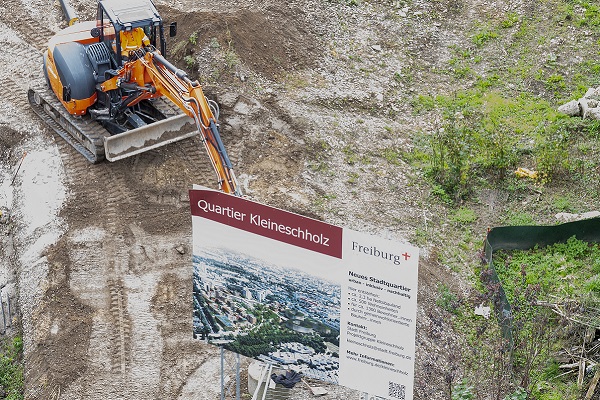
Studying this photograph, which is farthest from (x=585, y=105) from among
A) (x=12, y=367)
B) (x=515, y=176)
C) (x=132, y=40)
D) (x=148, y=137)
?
(x=12, y=367)

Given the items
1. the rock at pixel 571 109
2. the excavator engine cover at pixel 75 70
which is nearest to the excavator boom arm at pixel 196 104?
the excavator engine cover at pixel 75 70

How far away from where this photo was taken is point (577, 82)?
18.8 meters

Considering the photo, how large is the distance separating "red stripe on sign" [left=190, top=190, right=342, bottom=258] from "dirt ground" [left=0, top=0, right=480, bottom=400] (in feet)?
11.4

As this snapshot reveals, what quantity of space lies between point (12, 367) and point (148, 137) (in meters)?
4.83

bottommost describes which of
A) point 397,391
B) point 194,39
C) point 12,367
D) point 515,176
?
point 12,367

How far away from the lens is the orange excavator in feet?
51.1

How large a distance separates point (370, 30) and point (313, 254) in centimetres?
1183

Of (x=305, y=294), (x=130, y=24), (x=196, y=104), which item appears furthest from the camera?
(x=130, y=24)

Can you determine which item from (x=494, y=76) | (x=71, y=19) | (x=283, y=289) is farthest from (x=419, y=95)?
(x=283, y=289)

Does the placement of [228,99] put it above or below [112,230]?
above

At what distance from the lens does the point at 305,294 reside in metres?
9.48

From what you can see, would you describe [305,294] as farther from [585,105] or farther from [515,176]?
[585,105]

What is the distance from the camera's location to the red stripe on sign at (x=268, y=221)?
357 inches

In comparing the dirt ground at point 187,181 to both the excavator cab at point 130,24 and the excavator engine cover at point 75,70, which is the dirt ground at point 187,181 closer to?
the excavator engine cover at point 75,70
